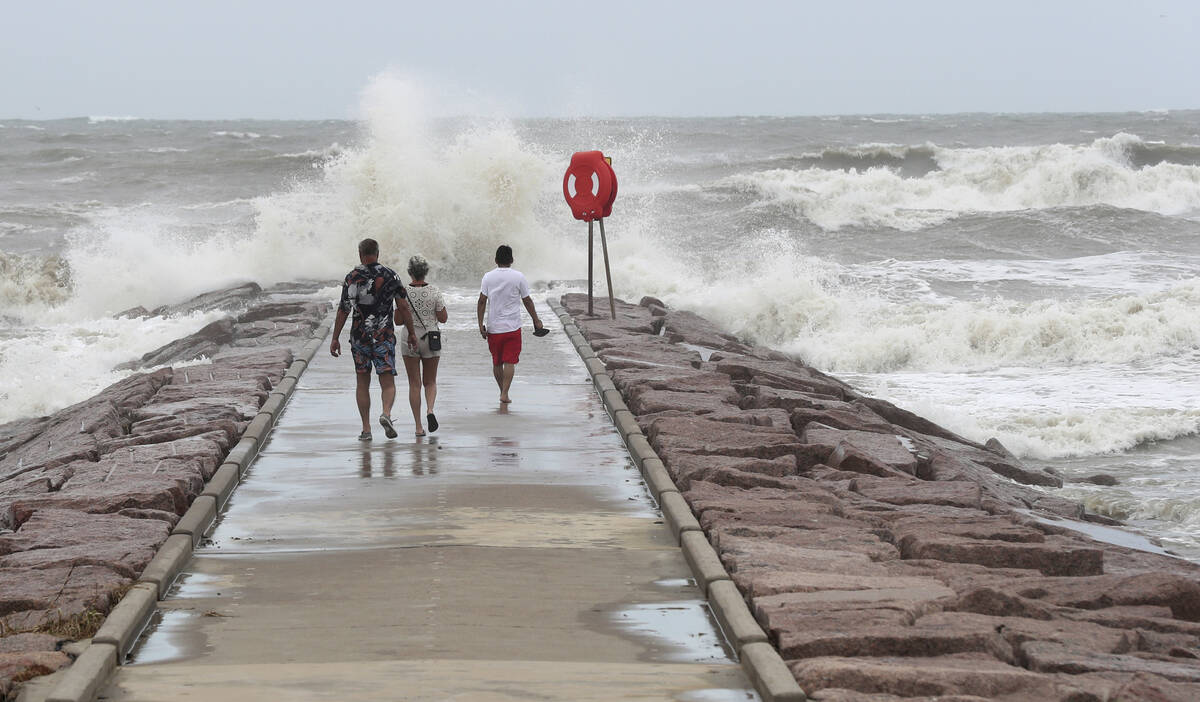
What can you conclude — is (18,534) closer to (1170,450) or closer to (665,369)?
(665,369)

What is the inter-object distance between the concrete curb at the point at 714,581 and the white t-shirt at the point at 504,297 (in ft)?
3.66

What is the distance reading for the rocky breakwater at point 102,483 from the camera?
5016 millimetres

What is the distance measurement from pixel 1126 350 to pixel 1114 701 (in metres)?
13.9

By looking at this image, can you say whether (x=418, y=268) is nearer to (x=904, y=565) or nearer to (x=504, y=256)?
(x=504, y=256)

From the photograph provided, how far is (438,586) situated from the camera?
5578 mm

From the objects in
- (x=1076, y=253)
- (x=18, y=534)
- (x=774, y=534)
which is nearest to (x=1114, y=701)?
(x=774, y=534)

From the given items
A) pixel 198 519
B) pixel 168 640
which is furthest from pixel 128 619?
pixel 198 519

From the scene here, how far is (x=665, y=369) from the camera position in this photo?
11219mm

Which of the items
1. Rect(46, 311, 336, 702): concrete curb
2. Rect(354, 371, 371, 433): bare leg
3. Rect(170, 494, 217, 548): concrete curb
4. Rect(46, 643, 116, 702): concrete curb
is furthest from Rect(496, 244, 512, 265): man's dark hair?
Rect(46, 643, 116, 702): concrete curb

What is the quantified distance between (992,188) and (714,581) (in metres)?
35.3

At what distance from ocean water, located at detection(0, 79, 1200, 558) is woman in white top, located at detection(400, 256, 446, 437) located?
16.8 ft

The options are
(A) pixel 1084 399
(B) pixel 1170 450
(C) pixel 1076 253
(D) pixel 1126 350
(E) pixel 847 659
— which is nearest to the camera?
(E) pixel 847 659

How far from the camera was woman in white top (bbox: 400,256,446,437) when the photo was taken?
8.99 metres

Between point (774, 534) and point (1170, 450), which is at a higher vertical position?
point (774, 534)
